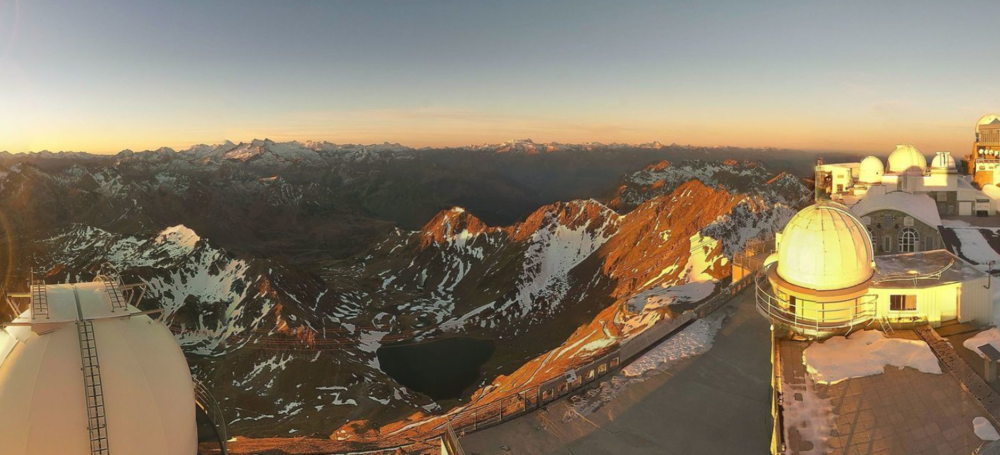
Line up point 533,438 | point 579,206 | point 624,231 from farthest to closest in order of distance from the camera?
point 579,206
point 624,231
point 533,438

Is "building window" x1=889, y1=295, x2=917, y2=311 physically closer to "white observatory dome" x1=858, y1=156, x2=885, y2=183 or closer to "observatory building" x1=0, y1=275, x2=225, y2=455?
"observatory building" x1=0, y1=275, x2=225, y2=455

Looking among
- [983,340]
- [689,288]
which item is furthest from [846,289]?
[689,288]

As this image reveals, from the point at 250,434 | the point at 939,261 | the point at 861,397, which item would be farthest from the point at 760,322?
the point at 250,434

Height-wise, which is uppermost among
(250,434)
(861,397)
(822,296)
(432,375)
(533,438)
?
(822,296)

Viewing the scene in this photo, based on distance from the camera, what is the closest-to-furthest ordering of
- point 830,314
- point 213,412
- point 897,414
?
1. point 897,414
2. point 830,314
3. point 213,412

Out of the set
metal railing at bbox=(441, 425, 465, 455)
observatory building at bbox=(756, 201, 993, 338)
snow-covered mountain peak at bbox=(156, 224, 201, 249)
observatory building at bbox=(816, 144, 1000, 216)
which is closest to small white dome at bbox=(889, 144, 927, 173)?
observatory building at bbox=(816, 144, 1000, 216)

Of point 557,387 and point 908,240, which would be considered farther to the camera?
point 908,240

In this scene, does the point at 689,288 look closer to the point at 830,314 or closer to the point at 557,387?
the point at 830,314

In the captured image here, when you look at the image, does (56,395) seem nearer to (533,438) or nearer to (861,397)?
(533,438)
